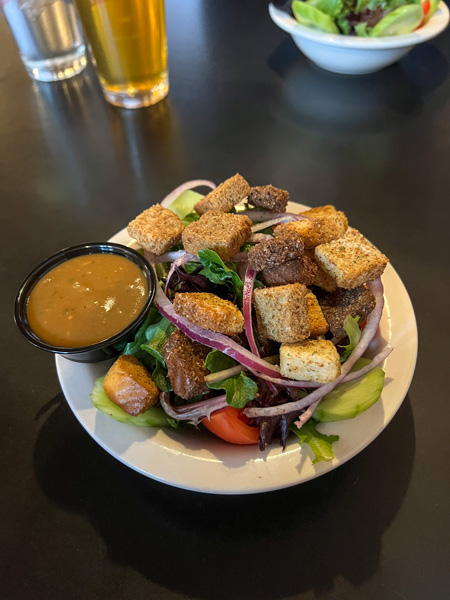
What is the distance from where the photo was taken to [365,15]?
3301mm

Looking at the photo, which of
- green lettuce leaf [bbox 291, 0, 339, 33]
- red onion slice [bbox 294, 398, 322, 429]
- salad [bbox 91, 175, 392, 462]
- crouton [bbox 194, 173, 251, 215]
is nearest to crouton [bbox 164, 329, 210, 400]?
salad [bbox 91, 175, 392, 462]

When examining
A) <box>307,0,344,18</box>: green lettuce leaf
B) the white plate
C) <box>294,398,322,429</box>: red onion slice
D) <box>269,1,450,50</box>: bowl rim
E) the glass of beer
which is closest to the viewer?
the white plate

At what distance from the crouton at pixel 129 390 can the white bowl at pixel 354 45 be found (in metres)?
2.67

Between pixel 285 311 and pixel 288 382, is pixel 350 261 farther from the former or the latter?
pixel 288 382

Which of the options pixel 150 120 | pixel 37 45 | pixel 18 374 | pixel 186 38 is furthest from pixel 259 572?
pixel 186 38

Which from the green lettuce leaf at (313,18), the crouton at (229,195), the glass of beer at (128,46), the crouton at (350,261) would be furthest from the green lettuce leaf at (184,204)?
the green lettuce leaf at (313,18)

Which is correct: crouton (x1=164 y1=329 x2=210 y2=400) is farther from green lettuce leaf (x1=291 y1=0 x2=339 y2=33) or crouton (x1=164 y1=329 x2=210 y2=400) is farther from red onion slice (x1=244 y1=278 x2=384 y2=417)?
green lettuce leaf (x1=291 y1=0 x2=339 y2=33)

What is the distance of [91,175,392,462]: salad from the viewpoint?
1.56 m

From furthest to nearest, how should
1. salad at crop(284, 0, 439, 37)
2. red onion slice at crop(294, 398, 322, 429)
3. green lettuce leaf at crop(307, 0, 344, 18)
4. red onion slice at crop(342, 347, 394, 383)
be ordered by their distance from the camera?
green lettuce leaf at crop(307, 0, 344, 18) → salad at crop(284, 0, 439, 37) → red onion slice at crop(342, 347, 394, 383) → red onion slice at crop(294, 398, 322, 429)

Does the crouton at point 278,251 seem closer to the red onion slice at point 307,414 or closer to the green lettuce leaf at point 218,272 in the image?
the green lettuce leaf at point 218,272

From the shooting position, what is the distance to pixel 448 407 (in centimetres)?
186

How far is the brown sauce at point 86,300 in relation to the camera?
1.68 m

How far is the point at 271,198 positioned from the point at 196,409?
94cm

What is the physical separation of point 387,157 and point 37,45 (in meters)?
2.71
